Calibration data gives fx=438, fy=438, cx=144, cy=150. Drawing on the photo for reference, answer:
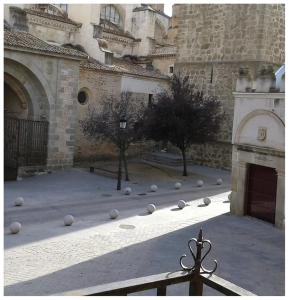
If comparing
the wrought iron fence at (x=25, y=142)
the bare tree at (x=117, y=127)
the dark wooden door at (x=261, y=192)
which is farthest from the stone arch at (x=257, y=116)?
the wrought iron fence at (x=25, y=142)

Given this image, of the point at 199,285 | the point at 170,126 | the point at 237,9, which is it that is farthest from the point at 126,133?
the point at 199,285

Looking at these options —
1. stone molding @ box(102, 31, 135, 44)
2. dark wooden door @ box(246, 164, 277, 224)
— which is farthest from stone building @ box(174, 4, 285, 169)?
dark wooden door @ box(246, 164, 277, 224)

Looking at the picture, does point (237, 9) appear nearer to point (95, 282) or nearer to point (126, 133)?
point (126, 133)

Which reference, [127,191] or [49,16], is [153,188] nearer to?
[127,191]

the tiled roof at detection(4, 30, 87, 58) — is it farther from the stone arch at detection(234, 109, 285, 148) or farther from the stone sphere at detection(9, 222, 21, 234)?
the stone arch at detection(234, 109, 285, 148)

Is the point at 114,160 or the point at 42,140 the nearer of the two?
the point at 42,140

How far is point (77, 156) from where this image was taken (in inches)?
A: 883

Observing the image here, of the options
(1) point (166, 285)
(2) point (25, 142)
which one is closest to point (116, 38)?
(2) point (25, 142)

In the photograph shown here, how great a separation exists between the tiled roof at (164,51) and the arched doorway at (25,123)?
13.4 m

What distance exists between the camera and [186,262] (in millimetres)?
8836

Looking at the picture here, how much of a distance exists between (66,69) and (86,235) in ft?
33.8

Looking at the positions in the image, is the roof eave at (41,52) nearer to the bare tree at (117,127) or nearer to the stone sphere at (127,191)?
the bare tree at (117,127)

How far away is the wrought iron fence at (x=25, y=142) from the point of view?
18.0 meters

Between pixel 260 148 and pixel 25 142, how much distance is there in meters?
10.4
